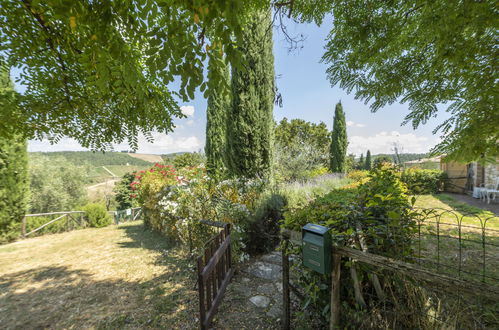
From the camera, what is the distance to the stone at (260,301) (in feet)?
8.77

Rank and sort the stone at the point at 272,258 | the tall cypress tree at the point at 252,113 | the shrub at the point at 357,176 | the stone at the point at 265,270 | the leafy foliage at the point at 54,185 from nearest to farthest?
the stone at the point at 265,270
the stone at the point at 272,258
the tall cypress tree at the point at 252,113
the shrub at the point at 357,176
the leafy foliage at the point at 54,185

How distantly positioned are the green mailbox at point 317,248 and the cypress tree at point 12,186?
883 centimetres

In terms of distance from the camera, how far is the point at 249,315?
2.51 metres

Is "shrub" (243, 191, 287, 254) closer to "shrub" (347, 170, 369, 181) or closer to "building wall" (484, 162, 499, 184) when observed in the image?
"shrub" (347, 170, 369, 181)

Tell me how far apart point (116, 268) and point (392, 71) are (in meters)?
5.86

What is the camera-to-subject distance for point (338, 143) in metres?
16.2

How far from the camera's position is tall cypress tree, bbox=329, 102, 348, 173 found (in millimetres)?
15969

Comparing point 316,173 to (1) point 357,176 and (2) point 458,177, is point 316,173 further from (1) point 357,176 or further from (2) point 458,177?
(2) point 458,177

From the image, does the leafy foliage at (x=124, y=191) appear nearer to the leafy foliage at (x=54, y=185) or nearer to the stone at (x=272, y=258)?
the leafy foliage at (x=54, y=185)

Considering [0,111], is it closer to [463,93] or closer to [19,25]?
[19,25]

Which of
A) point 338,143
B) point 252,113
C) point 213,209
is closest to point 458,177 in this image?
point 338,143

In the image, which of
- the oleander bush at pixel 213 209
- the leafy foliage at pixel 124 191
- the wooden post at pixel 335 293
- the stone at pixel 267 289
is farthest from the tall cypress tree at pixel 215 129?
the leafy foliage at pixel 124 191

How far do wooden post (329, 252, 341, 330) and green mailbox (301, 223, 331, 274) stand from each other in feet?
0.21

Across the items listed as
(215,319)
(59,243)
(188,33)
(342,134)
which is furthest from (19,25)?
(342,134)
